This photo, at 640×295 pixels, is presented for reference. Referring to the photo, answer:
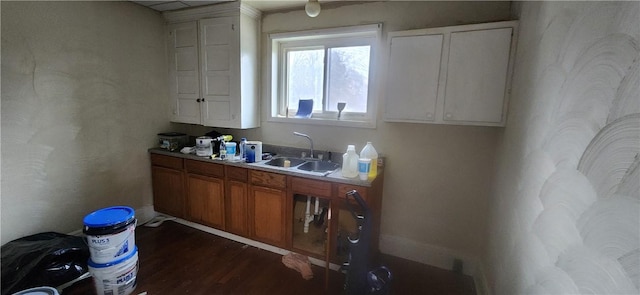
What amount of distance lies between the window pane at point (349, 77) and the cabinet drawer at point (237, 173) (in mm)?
1060

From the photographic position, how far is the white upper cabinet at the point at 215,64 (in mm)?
2578

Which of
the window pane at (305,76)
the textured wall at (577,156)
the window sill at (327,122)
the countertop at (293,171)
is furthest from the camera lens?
the window pane at (305,76)

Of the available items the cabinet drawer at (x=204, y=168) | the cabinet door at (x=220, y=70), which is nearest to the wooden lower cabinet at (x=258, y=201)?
the cabinet drawer at (x=204, y=168)

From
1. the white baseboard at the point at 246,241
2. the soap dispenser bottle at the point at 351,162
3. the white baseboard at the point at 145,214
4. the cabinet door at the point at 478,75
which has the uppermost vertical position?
the cabinet door at the point at 478,75

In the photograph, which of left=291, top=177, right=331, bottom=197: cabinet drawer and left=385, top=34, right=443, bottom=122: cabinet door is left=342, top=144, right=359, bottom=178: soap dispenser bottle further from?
left=385, top=34, right=443, bottom=122: cabinet door

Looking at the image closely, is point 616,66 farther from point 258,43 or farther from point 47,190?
point 47,190

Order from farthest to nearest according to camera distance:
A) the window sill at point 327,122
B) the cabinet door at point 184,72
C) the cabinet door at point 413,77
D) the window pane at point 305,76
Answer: the cabinet door at point 184,72, the window pane at point 305,76, the window sill at point 327,122, the cabinet door at point 413,77

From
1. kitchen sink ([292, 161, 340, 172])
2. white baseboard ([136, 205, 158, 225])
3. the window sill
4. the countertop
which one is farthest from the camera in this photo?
white baseboard ([136, 205, 158, 225])

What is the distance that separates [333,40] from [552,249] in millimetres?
2226

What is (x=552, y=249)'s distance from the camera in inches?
37.6

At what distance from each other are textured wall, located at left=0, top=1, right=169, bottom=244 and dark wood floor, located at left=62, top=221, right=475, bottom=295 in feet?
2.34

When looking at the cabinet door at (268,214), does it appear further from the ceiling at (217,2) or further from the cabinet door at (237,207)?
the ceiling at (217,2)

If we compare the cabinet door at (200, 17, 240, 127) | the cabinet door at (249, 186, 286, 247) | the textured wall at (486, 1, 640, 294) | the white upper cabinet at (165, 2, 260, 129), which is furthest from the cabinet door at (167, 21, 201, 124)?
the textured wall at (486, 1, 640, 294)

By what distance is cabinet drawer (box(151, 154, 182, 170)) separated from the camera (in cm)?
278
